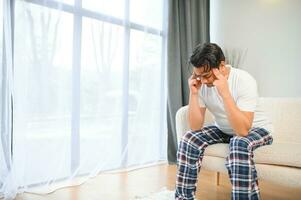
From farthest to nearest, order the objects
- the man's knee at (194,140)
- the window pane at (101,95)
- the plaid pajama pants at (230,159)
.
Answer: the window pane at (101,95), the man's knee at (194,140), the plaid pajama pants at (230,159)

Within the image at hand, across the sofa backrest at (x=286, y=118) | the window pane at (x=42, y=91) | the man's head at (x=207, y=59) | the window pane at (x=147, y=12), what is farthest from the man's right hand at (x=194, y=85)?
the window pane at (x=147, y=12)

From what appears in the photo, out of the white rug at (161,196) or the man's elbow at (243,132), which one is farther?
the white rug at (161,196)

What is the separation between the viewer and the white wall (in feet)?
9.52

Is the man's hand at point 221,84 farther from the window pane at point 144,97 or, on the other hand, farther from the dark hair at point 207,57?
the window pane at point 144,97

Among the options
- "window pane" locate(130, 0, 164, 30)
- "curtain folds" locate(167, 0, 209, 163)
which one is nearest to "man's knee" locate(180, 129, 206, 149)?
"curtain folds" locate(167, 0, 209, 163)

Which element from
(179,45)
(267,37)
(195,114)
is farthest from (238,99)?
(267,37)

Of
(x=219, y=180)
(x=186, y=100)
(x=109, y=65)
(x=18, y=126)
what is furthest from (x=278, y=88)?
(x=18, y=126)

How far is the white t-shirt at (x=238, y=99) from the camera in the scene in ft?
4.85

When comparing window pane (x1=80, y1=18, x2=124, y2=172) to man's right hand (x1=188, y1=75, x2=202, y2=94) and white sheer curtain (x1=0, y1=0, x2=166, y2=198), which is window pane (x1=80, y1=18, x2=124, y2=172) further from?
man's right hand (x1=188, y1=75, x2=202, y2=94)

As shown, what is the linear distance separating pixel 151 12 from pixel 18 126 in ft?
5.42

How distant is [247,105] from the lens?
57.5 inches

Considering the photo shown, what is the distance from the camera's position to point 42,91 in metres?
2.12

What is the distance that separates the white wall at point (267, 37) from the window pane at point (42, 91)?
70.9 inches

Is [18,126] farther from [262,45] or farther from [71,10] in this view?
[262,45]
